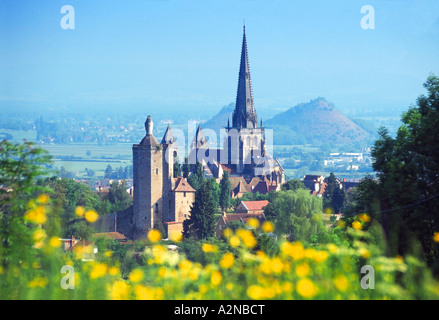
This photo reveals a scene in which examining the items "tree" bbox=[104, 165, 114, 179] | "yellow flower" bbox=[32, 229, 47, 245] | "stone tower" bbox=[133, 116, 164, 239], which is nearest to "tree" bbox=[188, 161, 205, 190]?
"stone tower" bbox=[133, 116, 164, 239]

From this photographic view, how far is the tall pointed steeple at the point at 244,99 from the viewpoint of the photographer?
105m

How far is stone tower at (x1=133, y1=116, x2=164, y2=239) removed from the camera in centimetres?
5166

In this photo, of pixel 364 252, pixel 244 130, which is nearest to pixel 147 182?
pixel 364 252

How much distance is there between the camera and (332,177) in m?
74.1

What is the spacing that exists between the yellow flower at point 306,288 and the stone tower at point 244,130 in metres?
97.0

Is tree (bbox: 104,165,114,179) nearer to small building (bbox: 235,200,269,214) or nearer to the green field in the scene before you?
the green field

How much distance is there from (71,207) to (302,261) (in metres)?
49.0

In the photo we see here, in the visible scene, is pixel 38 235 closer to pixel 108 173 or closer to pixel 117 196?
pixel 117 196

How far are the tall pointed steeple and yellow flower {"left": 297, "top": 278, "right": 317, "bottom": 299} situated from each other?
99.1 m

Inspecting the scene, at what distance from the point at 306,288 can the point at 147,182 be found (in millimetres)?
46615

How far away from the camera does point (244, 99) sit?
105 metres

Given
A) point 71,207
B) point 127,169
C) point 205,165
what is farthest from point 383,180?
point 127,169

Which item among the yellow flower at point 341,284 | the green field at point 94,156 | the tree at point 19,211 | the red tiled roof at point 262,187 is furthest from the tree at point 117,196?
the green field at point 94,156
